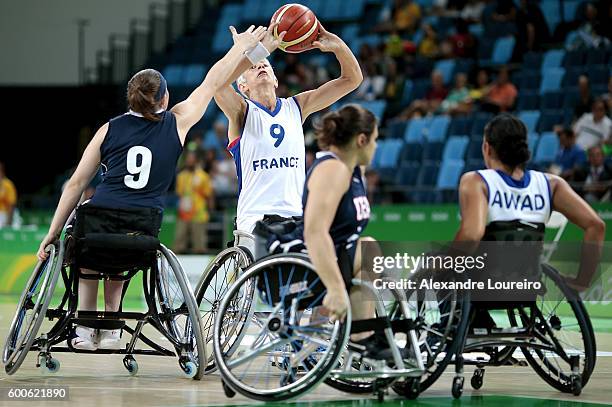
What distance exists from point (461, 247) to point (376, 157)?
36.9 feet

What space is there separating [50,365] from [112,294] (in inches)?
20.5

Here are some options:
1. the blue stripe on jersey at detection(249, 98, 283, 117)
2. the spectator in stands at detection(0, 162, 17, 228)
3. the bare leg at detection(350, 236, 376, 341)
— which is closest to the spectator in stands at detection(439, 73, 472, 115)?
the spectator in stands at detection(0, 162, 17, 228)

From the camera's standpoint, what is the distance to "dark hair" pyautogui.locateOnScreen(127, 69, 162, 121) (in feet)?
20.7

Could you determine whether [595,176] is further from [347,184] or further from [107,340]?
[347,184]

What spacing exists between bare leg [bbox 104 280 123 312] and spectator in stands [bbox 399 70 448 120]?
10614 millimetres

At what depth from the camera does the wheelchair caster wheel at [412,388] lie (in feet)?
18.3

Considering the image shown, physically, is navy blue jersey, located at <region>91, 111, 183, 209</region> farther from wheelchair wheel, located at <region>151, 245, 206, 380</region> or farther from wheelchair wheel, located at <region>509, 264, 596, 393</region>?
wheelchair wheel, located at <region>509, 264, 596, 393</region>

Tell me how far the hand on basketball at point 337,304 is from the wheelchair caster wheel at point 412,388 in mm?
810

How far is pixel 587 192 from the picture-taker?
42.4ft

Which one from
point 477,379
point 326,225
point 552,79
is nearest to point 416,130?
point 552,79

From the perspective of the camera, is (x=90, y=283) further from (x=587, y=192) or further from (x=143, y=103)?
(x=587, y=192)

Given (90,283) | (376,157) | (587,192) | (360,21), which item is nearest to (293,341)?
(90,283)

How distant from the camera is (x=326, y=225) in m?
5.03

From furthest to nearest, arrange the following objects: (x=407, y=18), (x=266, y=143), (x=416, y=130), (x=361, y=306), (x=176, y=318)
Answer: (x=407, y=18) < (x=416, y=130) < (x=266, y=143) < (x=176, y=318) < (x=361, y=306)
